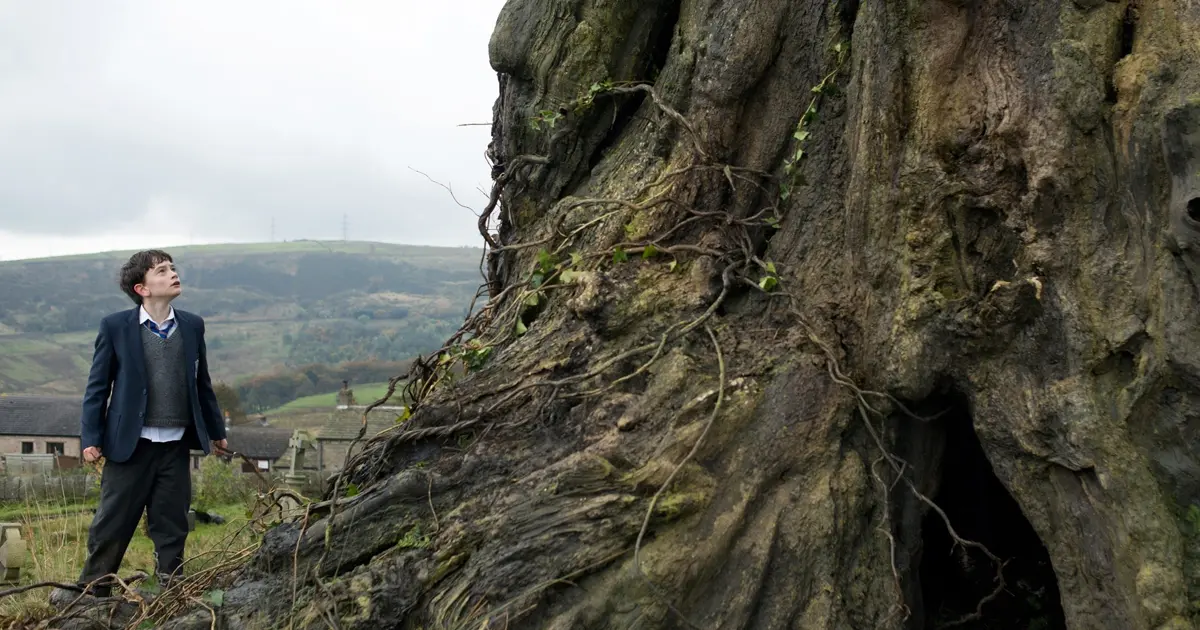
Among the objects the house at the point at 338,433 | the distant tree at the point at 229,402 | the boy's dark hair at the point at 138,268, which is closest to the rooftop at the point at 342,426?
the house at the point at 338,433

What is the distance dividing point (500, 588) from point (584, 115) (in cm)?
377

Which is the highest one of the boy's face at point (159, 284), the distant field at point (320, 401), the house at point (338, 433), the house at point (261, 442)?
the boy's face at point (159, 284)

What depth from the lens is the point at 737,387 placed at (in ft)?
17.3

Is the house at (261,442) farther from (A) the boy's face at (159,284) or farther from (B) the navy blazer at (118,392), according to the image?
(A) the boy's face at (159,284)

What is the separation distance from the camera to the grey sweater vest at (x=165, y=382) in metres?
6.93

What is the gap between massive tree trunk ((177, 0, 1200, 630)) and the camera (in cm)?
436

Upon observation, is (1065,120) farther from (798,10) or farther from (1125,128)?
(798,10)

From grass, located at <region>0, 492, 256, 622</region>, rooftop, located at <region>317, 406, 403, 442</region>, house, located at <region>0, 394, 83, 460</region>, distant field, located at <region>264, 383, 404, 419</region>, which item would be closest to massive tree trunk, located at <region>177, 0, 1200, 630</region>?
grass, located at <region>0, 492, 256, 622</region>

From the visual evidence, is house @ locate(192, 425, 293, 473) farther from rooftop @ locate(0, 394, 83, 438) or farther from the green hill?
the green hill

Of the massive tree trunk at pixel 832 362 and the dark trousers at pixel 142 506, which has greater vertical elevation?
the massive tree trunk at pixel 832 362

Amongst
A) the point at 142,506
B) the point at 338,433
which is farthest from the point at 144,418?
the point at 338,433

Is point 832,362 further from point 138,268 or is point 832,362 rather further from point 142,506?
point 142,506

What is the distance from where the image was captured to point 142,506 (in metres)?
6.97

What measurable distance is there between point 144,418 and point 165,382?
0.30m
